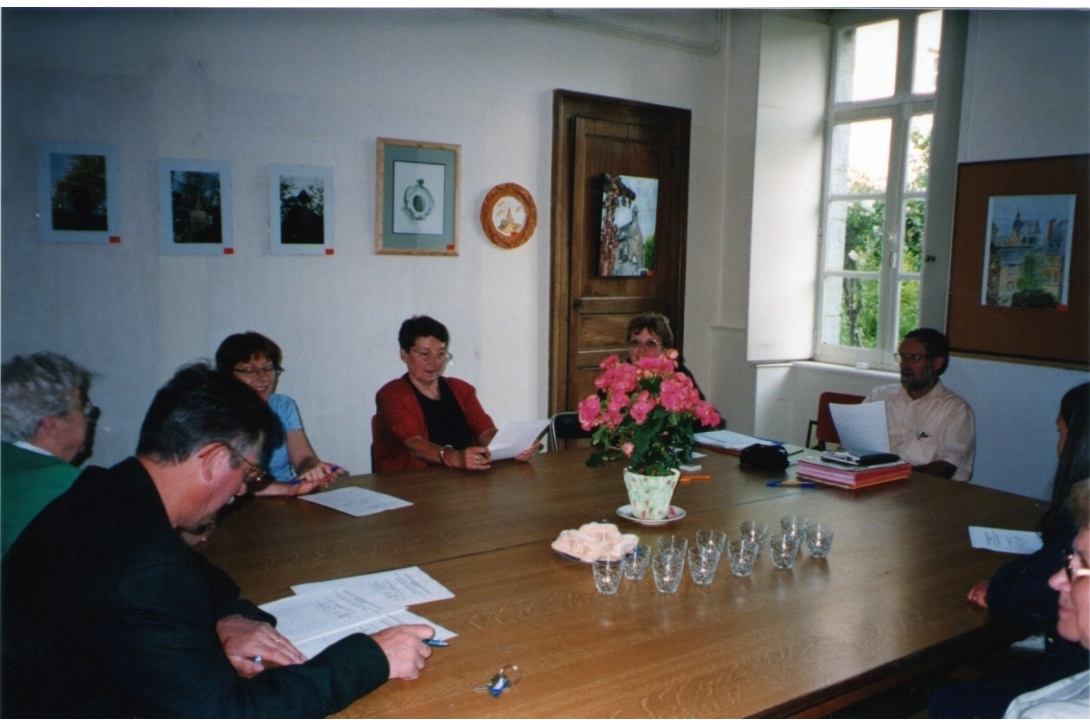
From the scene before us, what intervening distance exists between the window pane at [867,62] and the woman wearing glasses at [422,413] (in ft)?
12.2

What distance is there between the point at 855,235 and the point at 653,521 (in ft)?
13.2

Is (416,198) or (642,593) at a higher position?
(416,198)

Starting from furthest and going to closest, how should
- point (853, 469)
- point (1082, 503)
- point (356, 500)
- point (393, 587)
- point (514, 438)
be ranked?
point (514, 438) → point (853, 469) → point (356, 500) → point (393, 587) → point (1082, 503)

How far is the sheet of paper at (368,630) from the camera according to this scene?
5.35 ft

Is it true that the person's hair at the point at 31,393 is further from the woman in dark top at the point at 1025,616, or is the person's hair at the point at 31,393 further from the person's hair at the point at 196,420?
the woman in dark top at the point at 1025,616

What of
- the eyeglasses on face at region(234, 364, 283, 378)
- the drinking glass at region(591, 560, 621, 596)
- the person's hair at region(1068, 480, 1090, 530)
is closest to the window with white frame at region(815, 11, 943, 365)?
the person's hair at region(1068, 480, 1090, 530)

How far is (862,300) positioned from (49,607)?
5.35 metres

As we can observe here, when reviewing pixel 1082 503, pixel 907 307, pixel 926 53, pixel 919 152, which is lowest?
pixel 1082 503

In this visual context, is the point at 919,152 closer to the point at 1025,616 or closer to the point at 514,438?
the point at 514,438

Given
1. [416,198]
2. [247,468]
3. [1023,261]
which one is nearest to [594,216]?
[416,198]

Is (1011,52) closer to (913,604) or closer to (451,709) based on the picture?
(913,604)

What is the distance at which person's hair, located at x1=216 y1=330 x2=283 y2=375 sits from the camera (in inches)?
126

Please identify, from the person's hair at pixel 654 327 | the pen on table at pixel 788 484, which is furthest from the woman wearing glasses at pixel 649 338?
the pen on table at pixel 788 484

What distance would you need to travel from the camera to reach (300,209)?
14.1 feet
